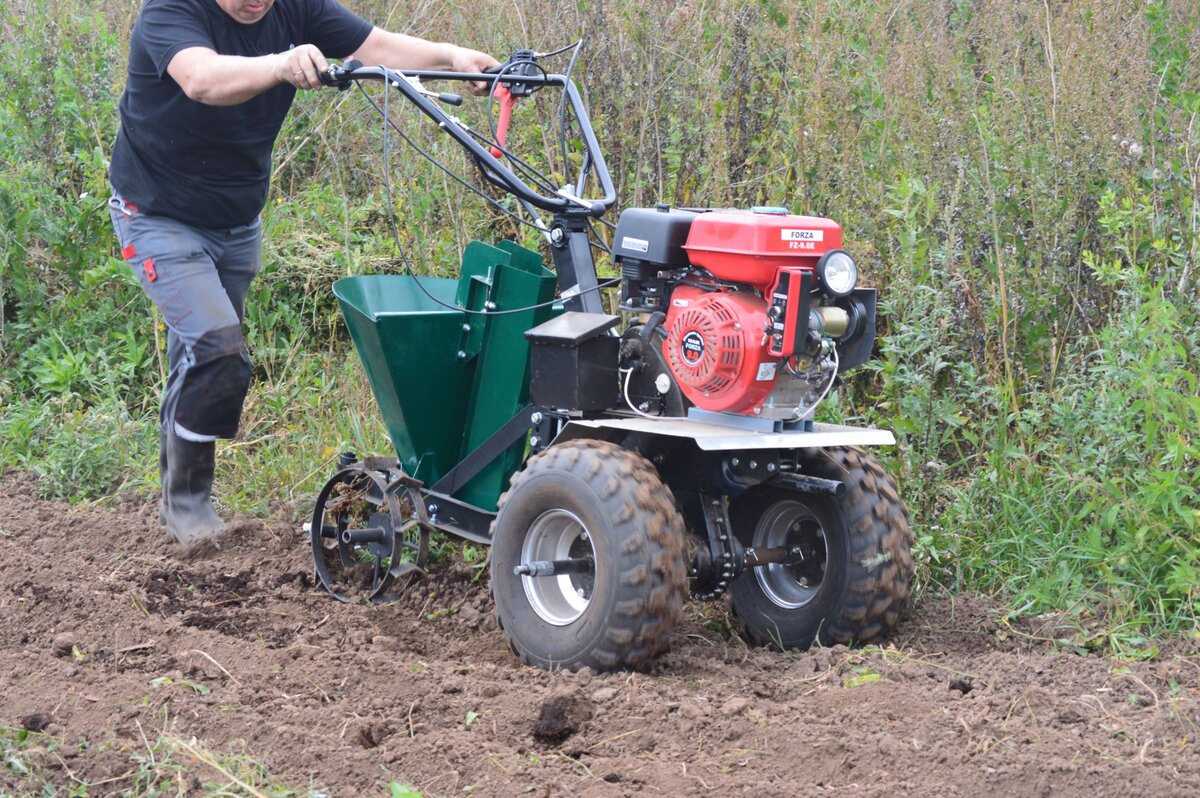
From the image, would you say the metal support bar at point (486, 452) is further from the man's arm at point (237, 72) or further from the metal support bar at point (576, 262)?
the man's arm at point (237, 72)

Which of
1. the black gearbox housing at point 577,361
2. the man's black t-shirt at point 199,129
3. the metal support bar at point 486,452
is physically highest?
the man's black t-shirt at point 199,129

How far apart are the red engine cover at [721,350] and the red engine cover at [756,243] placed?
81 mm

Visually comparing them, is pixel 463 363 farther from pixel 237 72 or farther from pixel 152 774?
pixel 152 774

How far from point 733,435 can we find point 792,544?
61 centimetres

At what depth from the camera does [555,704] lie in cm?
313

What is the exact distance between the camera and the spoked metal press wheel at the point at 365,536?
4207 mm

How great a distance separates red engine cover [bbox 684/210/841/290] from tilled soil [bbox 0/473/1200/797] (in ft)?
3.39

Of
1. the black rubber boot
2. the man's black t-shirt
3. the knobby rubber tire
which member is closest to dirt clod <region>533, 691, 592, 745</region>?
the knobby rubber tire

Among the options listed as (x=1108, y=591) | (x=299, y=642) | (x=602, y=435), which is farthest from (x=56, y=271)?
(x=1108, y=591)

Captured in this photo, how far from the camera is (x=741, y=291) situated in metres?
3.54

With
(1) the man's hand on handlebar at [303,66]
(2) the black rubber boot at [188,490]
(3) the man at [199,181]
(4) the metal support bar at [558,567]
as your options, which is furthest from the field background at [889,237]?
(1) the man's hand on handlebar at [303,66]

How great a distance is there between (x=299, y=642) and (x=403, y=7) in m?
5.68

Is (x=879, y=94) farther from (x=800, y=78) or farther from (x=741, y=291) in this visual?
(x=741, y=291)

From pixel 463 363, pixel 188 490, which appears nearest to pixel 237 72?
pixel 463 363
